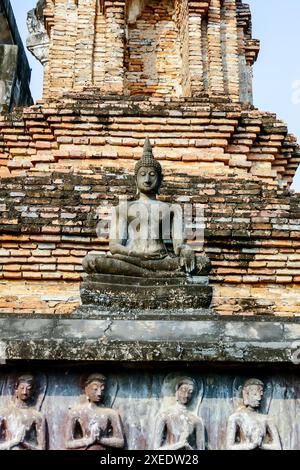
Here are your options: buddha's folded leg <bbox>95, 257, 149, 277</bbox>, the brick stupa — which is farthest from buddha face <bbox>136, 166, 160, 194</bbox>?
the brick stupa

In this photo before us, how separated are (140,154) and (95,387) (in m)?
5.40

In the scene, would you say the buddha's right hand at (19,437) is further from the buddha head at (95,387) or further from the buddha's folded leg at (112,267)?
the buddha's folded leg at (112,267)

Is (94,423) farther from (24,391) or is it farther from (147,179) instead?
(147,179)

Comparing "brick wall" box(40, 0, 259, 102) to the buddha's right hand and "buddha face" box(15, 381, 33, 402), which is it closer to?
"buddha face" box(15, 381, 33, 402)

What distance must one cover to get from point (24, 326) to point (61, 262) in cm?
325

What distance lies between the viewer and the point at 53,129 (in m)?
9.93

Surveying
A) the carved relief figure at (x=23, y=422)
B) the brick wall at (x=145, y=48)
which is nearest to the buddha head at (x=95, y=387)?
the carved relief figure at (x=23, y=422)

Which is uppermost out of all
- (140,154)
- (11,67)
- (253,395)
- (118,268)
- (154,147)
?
(11,67)

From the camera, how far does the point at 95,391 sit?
193 inches

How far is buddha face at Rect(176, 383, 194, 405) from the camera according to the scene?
493 centimetres

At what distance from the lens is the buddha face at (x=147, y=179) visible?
696 cm

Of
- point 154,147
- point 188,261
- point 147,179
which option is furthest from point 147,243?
point 154,147

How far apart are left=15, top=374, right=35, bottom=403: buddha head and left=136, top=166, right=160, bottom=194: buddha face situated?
260 cm

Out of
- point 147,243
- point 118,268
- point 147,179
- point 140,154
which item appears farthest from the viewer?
point 140,154
